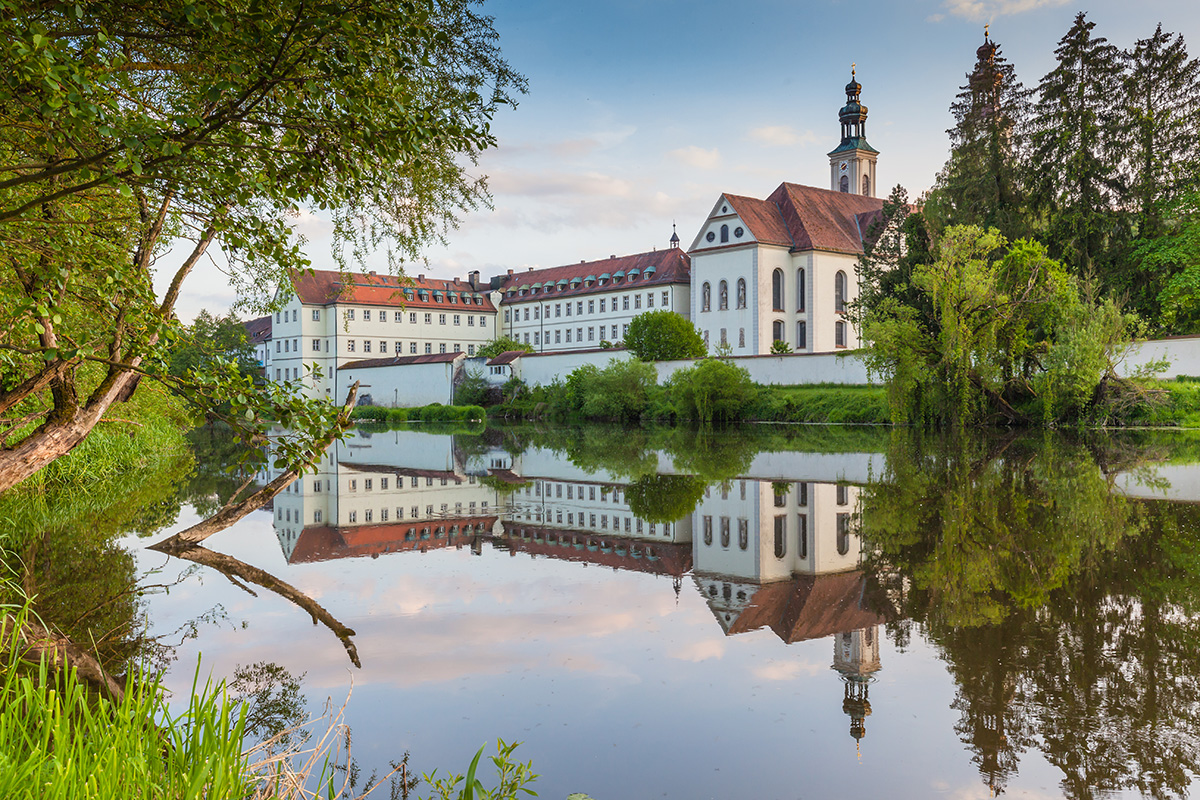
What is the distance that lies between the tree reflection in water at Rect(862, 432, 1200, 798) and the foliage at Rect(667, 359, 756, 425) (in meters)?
26.3

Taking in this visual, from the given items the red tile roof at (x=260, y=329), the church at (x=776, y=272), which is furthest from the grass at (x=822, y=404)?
the red tile roof at (x=260, y=329)

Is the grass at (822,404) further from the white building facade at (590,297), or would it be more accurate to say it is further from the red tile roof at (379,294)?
the red tile roof at (379,294)

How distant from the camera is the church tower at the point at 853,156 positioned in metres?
76.0


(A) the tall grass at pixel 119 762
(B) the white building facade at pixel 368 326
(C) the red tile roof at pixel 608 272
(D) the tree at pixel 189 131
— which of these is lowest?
(A) the tall grass at pixel 119 762

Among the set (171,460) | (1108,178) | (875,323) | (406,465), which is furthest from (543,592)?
(1108,178)

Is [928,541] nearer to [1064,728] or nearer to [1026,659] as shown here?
[1026,659]

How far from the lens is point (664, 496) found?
1322 centimetres

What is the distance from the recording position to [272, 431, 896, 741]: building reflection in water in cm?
612

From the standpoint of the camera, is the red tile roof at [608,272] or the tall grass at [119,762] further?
the red tile roof at [608,272]

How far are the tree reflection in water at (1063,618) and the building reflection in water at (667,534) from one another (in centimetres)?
45

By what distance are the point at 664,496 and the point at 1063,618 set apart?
7692 mm

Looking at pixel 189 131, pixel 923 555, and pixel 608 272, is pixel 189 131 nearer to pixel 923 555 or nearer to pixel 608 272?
pixel 923 555

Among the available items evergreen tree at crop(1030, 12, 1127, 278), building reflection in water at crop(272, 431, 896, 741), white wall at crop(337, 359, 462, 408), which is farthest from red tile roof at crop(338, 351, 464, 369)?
building reflection in water at crop(272, 431, 896, 741)

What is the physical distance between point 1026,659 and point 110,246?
17.3 ft
